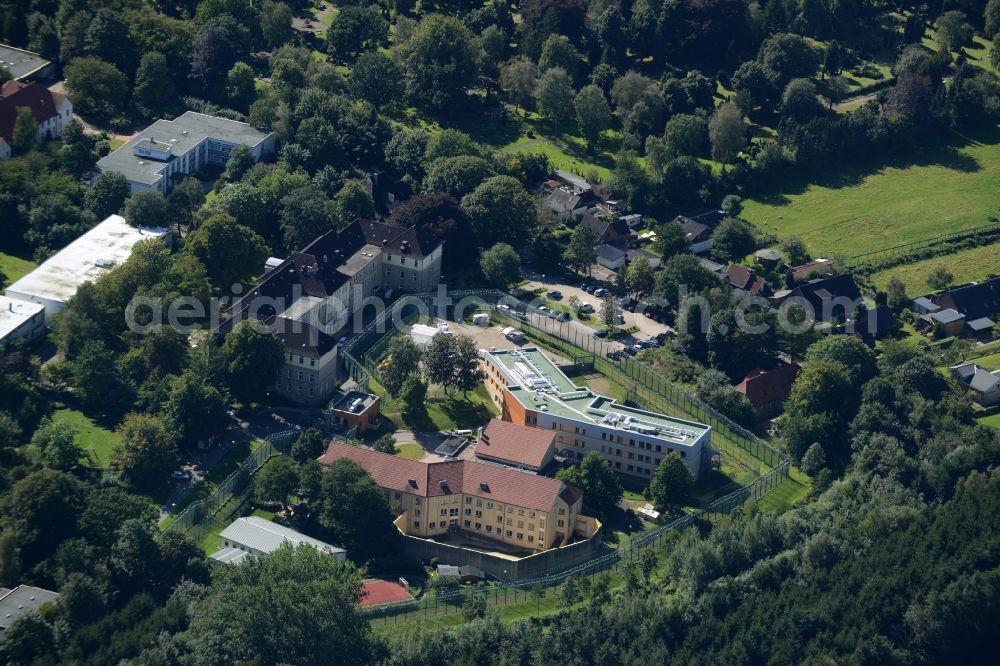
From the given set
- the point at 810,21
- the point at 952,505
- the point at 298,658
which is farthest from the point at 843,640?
the point at 810,21

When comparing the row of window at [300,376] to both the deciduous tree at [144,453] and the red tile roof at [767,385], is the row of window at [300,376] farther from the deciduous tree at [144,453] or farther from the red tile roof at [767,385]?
the red tile roof at [767,385]

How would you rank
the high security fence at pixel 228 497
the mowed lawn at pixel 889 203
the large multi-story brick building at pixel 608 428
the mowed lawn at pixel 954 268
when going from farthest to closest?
the mowed lawn at pixel 889 203 → the mowed lawn at pixel 954 268 → the large multi-story brick building at pixel 608 428 → the high security fence at pixel 228 497

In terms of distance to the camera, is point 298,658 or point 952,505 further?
point 952,505

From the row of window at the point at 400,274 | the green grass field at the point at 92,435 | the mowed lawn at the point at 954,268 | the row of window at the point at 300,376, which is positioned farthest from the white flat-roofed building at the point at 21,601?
the mowed lawn at the point at 954,268

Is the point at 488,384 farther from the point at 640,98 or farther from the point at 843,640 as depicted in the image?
the point at 640,98

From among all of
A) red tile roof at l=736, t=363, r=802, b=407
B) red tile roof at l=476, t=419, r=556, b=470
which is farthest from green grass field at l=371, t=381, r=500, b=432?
red tile roof at l=736, t=363, r=802, b=407

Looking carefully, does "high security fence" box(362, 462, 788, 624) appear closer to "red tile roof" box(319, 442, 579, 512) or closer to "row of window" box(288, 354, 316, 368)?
"red tile roof" box(319, 442, 579, 512)

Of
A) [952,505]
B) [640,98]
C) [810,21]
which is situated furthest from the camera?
[810,21]
